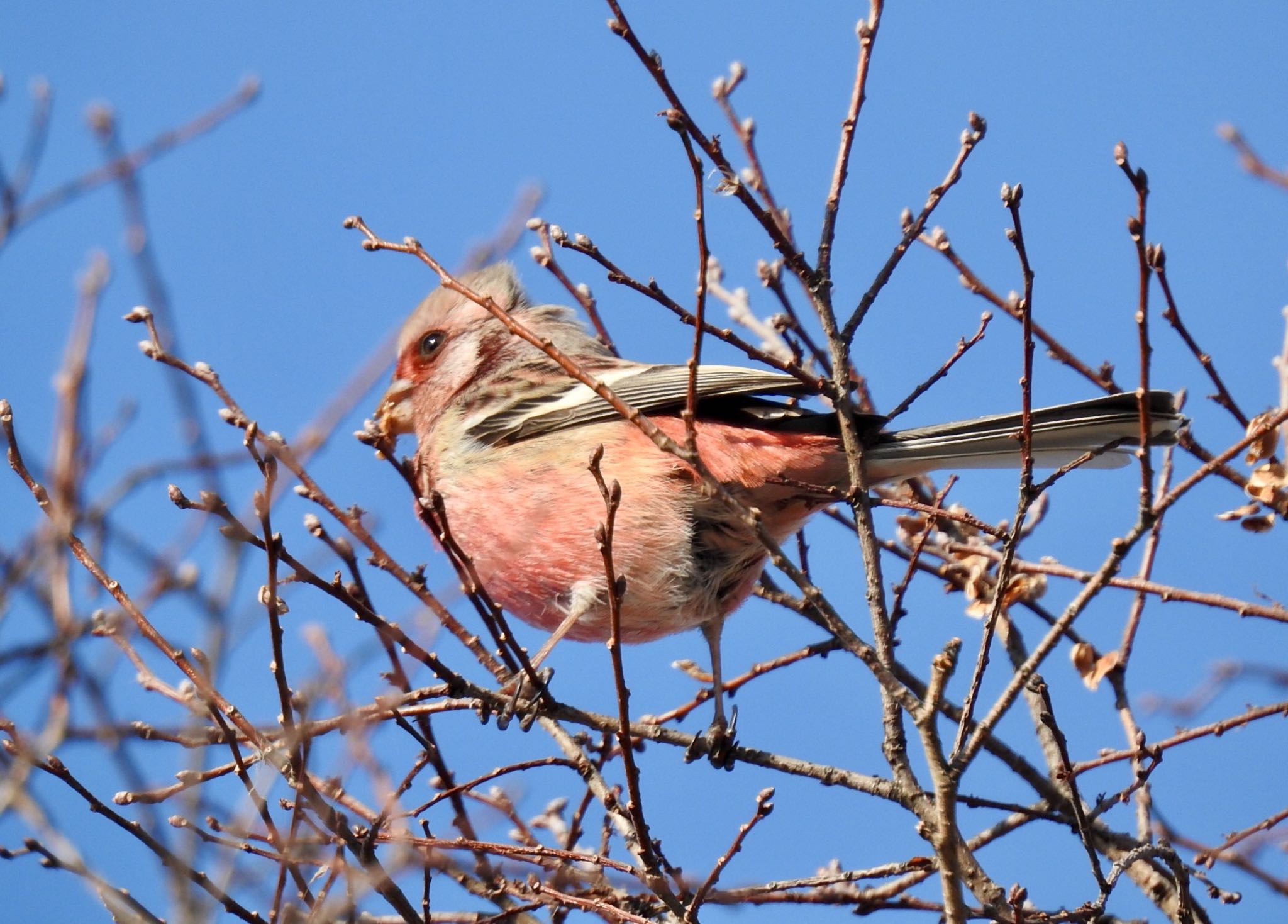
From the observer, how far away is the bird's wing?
4914 millimetres

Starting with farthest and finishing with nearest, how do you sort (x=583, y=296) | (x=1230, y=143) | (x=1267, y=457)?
(x=583, y=296) < (x=1230, y=143) < (x=1267, y=457)

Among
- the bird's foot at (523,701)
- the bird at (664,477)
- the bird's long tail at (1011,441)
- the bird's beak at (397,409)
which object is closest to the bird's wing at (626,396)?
the bird at (664,477)

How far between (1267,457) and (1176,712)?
1317 mm

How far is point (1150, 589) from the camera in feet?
14.3

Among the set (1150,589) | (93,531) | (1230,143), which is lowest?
(93,531)

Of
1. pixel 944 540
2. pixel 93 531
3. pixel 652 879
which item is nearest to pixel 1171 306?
pixel 944 540

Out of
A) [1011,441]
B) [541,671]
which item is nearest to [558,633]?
[541,671]

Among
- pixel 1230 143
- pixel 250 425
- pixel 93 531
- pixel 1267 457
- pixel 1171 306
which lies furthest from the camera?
pixel 1230 143

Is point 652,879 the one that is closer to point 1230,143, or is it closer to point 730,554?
point 730,554

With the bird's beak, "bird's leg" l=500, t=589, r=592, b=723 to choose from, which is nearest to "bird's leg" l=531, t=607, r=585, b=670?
"bird's leg" l=500, t=589, r=592, b=723

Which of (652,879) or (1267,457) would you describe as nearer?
(652,879)

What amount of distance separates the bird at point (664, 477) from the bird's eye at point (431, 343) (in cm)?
90

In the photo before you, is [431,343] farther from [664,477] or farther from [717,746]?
[717,746]

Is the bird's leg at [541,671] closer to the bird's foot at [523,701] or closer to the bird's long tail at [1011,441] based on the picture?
the bird's foot at [523,701]
